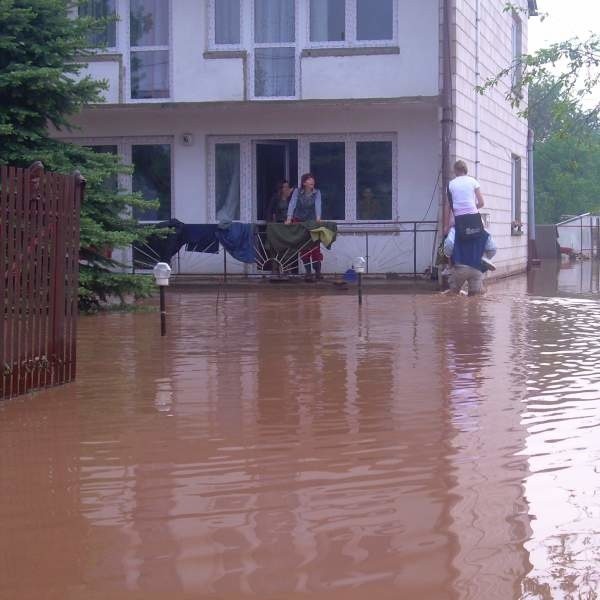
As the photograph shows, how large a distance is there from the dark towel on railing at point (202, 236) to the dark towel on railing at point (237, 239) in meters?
0.11

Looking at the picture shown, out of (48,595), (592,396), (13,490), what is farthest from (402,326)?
(48,595)

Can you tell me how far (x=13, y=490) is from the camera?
5.08 metres

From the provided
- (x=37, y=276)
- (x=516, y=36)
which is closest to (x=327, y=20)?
(x=516, y=36)

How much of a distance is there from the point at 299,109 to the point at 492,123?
16.0 ft

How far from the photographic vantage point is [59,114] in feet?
41.7

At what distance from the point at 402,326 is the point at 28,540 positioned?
7.85 metres

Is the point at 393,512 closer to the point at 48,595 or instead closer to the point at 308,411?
the point at 48,595

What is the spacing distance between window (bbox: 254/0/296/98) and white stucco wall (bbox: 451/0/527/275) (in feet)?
9.62

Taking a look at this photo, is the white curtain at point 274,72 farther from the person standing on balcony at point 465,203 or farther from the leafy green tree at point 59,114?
the leafy green tree at point 59,114

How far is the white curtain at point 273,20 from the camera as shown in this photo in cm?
1984

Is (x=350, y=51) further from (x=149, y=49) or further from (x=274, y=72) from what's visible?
(x=149, y=49)

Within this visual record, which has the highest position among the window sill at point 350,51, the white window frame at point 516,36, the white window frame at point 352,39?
the white window frame at point 516,36

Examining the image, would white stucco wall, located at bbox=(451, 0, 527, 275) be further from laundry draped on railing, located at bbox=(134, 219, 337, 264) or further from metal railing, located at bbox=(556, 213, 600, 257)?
metal railing, located at bbox=(556, 213, 600, 257)

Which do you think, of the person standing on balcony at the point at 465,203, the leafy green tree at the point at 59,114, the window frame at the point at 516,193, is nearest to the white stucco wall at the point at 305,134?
the person standing on balcony at the point at 465,203
